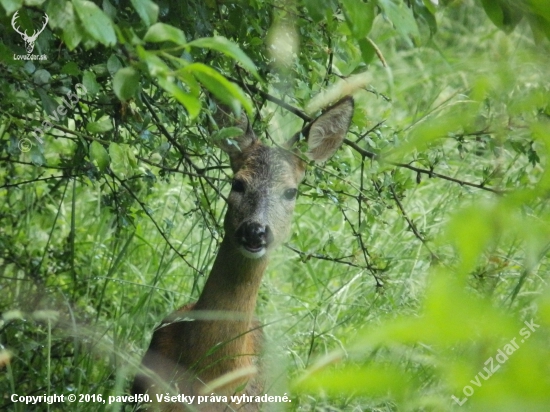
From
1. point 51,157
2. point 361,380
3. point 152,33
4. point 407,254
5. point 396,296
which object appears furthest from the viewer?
point 51,157

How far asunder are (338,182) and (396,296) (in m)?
0.74

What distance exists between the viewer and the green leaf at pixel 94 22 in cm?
156

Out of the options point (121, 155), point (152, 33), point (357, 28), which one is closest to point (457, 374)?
point (152, 33)

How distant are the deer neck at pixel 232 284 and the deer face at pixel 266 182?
7cm

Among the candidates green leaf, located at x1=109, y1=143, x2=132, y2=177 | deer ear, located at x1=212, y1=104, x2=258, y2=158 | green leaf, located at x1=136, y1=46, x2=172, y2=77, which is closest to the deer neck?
deer ear, located at x1=212, y1=104, x2=258, y2=158

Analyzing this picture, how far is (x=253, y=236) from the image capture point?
3471mm

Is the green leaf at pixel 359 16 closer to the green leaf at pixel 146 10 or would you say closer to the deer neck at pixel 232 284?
the green leaf at pixel 146 10

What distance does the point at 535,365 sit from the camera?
86cm

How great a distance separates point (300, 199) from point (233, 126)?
180 centimetres

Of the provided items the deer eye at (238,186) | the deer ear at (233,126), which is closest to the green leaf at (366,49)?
→ the deer ear at (233,126)

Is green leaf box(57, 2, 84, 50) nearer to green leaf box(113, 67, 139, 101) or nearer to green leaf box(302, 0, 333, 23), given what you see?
green leaf box(113, 67, 139, 101)

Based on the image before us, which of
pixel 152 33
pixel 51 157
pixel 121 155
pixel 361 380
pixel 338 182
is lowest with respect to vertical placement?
pixel 361 380

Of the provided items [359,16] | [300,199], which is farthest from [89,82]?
[300,199]

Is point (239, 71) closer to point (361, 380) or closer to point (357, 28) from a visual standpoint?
point (357, 28)
